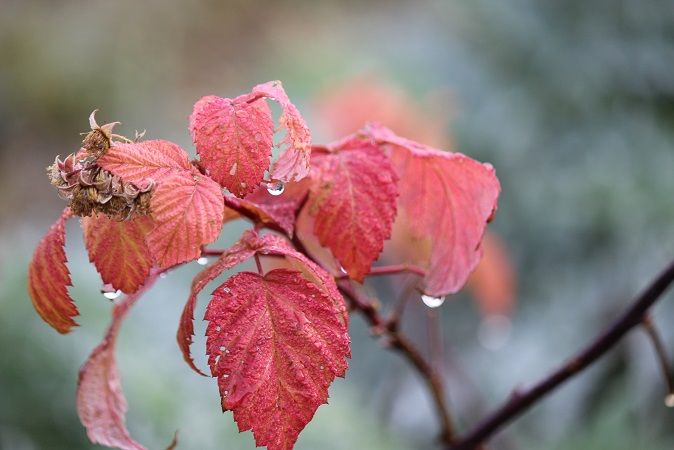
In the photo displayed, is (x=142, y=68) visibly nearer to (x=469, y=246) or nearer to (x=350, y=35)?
(x=350, y=35)

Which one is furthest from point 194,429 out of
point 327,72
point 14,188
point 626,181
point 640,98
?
point 14,188

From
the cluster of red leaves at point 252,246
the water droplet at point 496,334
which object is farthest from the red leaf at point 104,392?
the water droplet at point 496,334

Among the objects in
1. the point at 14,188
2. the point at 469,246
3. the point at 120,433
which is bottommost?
the point at 14,188

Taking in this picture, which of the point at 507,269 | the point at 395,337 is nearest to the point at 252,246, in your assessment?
the point at 395,337

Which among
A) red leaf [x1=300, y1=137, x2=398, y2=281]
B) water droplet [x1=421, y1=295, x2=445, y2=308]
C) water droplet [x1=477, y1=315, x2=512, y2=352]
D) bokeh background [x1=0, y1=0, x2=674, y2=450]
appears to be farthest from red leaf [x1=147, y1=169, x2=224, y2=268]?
water droplet [x1=477, y1=315, x2=512, y2=352]

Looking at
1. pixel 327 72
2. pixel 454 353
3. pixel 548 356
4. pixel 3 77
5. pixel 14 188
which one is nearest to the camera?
pixel 548 356

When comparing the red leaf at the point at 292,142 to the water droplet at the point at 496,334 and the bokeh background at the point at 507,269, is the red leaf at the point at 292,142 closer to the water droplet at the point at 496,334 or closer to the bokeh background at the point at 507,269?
the bokeh background at the point at 507,269

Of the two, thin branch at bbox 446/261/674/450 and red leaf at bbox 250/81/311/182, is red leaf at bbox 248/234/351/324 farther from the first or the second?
thin branch at bbox 446/261/674/450
